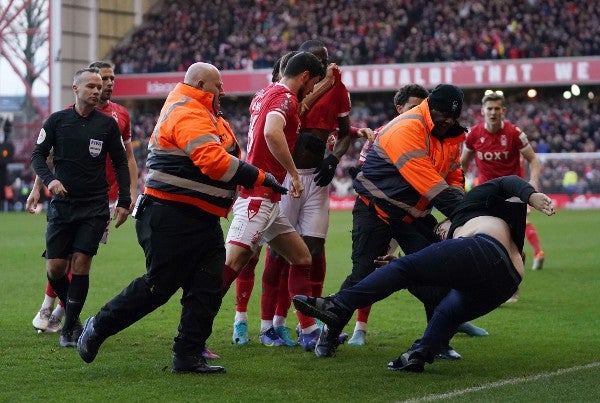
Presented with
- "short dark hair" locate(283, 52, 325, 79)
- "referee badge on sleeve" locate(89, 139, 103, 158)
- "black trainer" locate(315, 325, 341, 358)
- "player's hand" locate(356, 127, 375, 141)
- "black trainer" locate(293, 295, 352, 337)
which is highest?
"short dark hair" locate(283, 52, 325, 79)

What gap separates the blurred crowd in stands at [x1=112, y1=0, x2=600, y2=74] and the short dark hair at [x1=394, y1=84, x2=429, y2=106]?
34.3 m

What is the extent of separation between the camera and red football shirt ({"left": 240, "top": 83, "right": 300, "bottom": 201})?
8141 mm

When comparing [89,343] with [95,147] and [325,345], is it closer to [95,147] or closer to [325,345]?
[325,345]

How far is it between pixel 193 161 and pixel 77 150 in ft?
7.45

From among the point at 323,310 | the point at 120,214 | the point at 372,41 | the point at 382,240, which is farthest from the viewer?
the point at 372,41

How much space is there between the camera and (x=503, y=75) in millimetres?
43062

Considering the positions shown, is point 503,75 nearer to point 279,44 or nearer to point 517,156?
point 279,44

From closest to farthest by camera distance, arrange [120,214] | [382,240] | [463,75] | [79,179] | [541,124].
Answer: [382,240]
[120,214]
[79,179]
[541,124]
[463,75]

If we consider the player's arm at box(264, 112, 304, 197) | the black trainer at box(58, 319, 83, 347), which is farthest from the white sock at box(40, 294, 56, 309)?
the player's arm at box(264, 112, 304, 197)

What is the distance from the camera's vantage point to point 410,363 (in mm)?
7547

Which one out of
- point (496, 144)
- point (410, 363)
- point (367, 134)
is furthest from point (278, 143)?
point (496, 144)

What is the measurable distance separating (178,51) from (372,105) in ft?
28.8

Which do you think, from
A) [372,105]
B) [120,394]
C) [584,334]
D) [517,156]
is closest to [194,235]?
[120,394]

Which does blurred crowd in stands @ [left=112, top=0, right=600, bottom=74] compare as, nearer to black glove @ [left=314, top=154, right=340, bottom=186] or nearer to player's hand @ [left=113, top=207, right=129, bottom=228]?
black glove @ [left=314, top=154, right=340, bottom=186]
